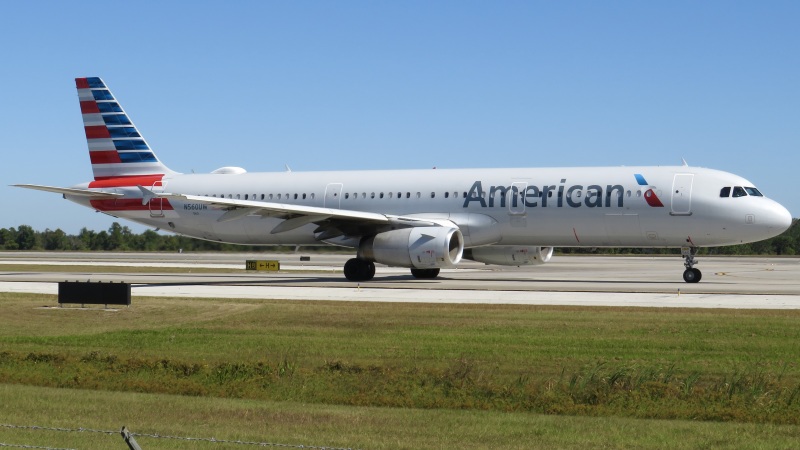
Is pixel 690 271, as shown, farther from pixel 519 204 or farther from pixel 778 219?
pixel 519 204

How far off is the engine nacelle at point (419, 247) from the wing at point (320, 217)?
0.91 m

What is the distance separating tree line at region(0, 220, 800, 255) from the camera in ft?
312

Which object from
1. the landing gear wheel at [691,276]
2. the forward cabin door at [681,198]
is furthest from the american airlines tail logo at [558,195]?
the landing gear wheel at [691,276]

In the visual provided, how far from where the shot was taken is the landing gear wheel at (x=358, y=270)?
4022 cm

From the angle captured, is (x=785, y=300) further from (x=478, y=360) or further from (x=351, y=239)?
(x=351, y=239)

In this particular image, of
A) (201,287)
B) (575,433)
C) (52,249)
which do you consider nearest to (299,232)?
(201,287)

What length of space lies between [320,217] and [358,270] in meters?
2.74

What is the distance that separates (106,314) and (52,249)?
277ft

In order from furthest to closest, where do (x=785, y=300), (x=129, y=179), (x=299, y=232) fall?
1. (x=129, y=179)
2. (x=299, y=232)
3. (x=785, y=300)

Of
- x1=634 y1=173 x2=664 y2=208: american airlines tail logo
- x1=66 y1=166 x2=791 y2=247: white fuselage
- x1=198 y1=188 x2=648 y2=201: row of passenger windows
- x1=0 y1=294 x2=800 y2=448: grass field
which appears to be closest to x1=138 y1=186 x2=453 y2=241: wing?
x1=66 y1=166 x2=791 y2=247: white fuselage

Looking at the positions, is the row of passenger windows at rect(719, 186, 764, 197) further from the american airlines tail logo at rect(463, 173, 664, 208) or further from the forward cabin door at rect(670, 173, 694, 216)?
the american airlines tail logo at rect(463, 173, 664, 208)

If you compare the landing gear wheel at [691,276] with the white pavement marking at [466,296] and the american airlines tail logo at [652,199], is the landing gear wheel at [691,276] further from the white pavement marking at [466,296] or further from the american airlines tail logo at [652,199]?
the white pavement marking at [466,296]

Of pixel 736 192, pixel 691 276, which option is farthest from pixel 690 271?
pixel 736 192

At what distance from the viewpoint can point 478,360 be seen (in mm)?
18500
